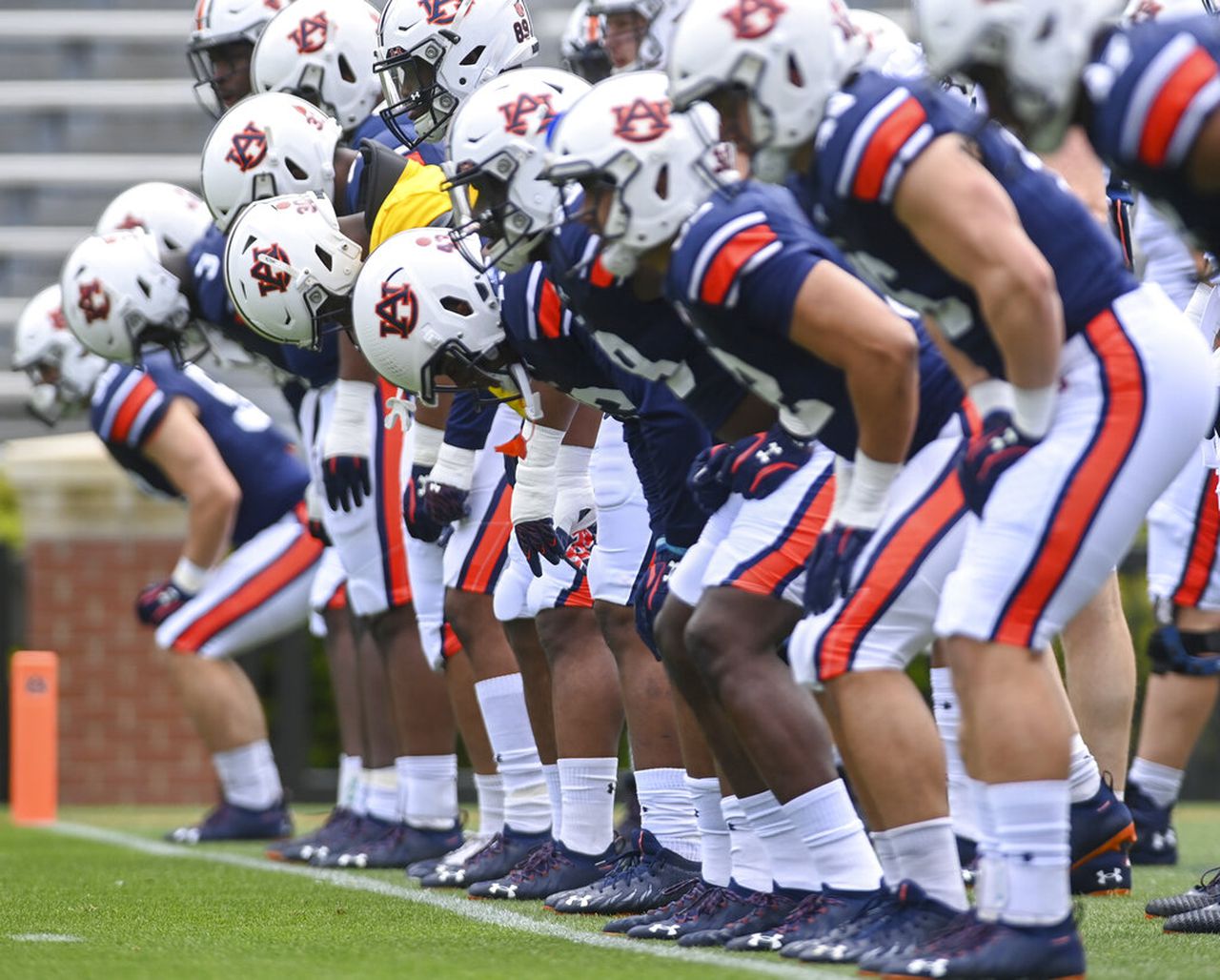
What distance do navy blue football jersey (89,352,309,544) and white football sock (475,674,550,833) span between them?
2.55m

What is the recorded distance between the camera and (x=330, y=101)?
6.94 metres

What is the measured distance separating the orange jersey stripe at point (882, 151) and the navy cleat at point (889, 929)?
127 cm

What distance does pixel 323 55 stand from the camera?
684 cm

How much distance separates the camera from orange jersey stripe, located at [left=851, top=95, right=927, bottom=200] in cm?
350

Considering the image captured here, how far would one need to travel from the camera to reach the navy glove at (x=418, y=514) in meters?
5.91

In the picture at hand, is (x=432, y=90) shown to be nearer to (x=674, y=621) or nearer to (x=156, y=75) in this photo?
(x=674, y=621)

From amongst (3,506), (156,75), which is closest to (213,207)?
(3,506)

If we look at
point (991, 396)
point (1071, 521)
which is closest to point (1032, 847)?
point (1071, 521)

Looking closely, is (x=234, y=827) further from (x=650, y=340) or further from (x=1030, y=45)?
(x=1030, y=45)

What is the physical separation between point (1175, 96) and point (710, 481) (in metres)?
1.44

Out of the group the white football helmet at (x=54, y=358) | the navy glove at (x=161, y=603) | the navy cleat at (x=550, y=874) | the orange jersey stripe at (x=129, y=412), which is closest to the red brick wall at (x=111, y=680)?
the white football helmet at (x=54, y=358)

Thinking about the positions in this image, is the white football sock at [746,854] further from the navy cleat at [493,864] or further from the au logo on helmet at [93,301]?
the au logo on helmet at [93,301]

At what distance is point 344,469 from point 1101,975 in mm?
3302

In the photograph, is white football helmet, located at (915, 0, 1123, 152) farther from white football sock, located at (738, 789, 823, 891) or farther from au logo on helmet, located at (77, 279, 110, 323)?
au logo on helmet, located at (77, 279, 110, 323)
